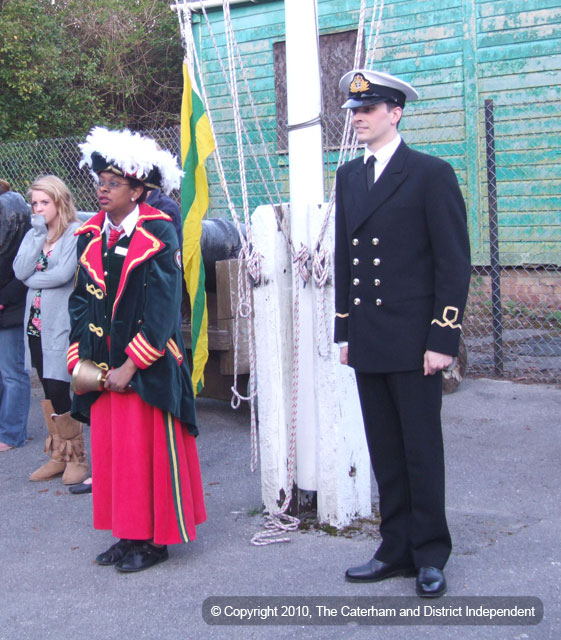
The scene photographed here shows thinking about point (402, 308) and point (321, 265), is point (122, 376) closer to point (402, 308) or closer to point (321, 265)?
point (321, 265)

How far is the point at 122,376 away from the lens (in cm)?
391

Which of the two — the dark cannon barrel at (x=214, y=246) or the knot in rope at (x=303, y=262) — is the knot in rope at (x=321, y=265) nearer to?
the knot in rope at (x=303, y=262)

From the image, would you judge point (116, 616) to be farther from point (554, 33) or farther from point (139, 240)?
point (554, 33)

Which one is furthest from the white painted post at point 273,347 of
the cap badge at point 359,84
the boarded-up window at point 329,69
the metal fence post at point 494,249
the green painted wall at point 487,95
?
the boarded-up window at point 329,69

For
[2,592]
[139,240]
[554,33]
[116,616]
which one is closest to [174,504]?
[116,616]

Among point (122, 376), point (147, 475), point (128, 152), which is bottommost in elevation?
point (147, 475)

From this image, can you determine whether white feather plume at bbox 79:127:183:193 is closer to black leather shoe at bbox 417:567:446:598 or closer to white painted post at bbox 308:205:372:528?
white painted post at bbox 308:205:372:528

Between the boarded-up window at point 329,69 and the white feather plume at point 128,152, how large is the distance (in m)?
7.37

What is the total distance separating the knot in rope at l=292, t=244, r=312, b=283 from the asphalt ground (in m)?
1.29

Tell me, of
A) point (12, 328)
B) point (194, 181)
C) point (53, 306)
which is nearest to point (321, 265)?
point (194, 181)

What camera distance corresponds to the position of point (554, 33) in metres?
9.91

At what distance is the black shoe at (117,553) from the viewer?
4.15 m

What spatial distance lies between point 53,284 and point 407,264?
2777mm

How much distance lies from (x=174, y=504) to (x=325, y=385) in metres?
0.93
